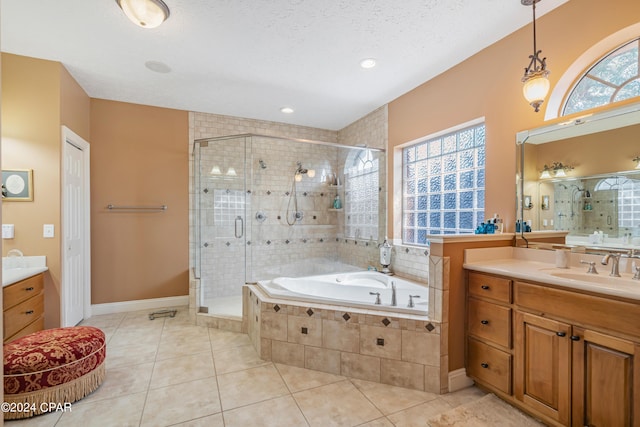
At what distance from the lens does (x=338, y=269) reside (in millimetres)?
3873

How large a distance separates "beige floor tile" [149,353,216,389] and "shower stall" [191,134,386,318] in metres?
0.86

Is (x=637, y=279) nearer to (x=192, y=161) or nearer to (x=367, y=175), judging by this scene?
(x=367, y=175)

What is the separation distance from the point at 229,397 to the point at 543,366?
6.83 ft

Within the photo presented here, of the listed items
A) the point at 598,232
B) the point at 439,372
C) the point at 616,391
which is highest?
the point at 598,232

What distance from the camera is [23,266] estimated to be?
281 cm

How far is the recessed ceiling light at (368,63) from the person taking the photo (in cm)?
288

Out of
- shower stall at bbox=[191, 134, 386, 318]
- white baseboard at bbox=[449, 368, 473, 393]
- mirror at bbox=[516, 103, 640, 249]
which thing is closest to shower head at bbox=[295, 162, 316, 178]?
shower stall at bbox=[191, 134, 386, 318]

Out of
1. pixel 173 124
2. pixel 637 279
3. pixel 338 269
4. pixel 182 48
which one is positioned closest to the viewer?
pixel 637 279

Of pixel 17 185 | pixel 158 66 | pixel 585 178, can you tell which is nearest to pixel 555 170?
pixel 585 178

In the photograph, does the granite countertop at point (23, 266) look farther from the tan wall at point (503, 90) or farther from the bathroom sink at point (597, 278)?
the bathroom sink at point (597, 278)

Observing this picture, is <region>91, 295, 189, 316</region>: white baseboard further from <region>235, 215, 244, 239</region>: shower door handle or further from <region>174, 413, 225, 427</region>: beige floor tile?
<region>174, 413, 225, 427</region>: beige floor tile

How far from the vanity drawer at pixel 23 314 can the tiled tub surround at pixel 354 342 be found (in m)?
1.89

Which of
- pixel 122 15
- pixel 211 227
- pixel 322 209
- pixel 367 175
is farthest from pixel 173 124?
pixel 367 175

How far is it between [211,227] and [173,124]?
157 cm
